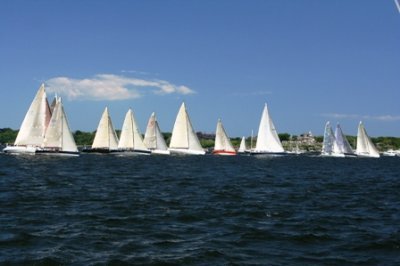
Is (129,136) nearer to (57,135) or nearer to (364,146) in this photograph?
(57,135)

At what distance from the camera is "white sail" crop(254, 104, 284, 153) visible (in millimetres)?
127000

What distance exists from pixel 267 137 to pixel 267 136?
11.1 inches

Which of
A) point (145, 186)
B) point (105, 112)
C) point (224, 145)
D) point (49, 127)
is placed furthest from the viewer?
point (224, 145)

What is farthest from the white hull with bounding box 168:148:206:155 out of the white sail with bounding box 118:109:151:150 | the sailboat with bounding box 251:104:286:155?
the sailboat with bounding box 251:104:286:155

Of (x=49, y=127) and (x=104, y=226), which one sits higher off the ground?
(x=49, y=127)

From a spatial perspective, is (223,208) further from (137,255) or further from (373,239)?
(137,255)

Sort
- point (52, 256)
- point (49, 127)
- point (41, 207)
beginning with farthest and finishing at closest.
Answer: point (49, 127) < point (41, 207) < point (52, 256)

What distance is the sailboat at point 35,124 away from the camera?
9231 centimetres

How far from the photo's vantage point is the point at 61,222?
20453 mm

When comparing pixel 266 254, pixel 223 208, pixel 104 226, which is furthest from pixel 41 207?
pixel 266 254

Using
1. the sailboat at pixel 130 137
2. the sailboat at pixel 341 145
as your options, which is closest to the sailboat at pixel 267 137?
the sailboat at pixel 130 137

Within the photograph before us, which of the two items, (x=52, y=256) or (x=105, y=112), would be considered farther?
(x=105, y=112)

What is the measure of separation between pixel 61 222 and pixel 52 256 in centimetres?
592

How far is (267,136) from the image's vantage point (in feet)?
420
